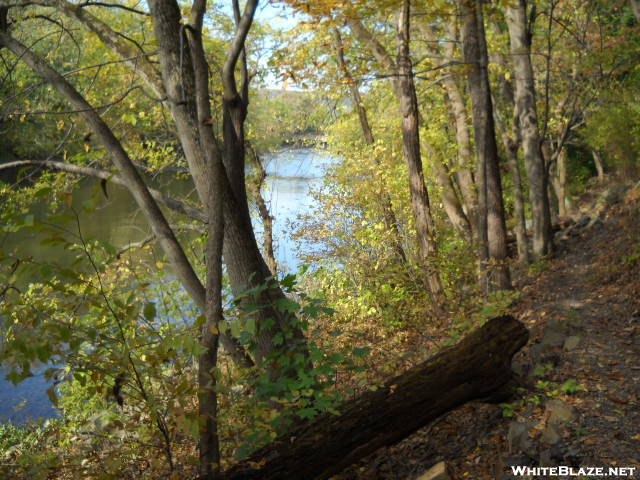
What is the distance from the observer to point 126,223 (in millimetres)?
21531

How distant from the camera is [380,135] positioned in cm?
1447

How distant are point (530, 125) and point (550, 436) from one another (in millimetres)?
8232

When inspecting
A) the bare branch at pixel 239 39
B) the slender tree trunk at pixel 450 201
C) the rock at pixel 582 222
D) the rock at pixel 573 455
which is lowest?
the rock at pixel 582 222

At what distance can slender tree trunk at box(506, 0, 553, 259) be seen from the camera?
1009cm

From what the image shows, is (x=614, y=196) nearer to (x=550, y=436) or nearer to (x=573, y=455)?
(x=550, y=436)

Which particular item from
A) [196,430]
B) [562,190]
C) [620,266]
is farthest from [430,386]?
[562,190]

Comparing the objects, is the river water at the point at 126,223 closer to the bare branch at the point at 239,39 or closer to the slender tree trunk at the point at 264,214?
the slender tree trunk at the point at 264,214

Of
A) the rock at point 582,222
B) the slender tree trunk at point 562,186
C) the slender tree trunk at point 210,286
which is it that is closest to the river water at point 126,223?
the slender tree trunk at point 210,286

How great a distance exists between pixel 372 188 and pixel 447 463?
6707 millimetres

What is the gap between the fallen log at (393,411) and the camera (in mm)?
3426

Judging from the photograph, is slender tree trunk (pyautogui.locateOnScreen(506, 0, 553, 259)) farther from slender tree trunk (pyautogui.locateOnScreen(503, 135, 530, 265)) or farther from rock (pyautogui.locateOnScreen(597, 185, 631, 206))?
rock (pyautogui.locateOnScreen(597, 185, 631, 206))

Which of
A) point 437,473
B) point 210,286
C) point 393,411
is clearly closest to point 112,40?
point 210,286

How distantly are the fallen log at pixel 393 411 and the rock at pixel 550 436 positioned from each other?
64 cm

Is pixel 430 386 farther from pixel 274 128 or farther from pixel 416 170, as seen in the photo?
pixel 274 128
